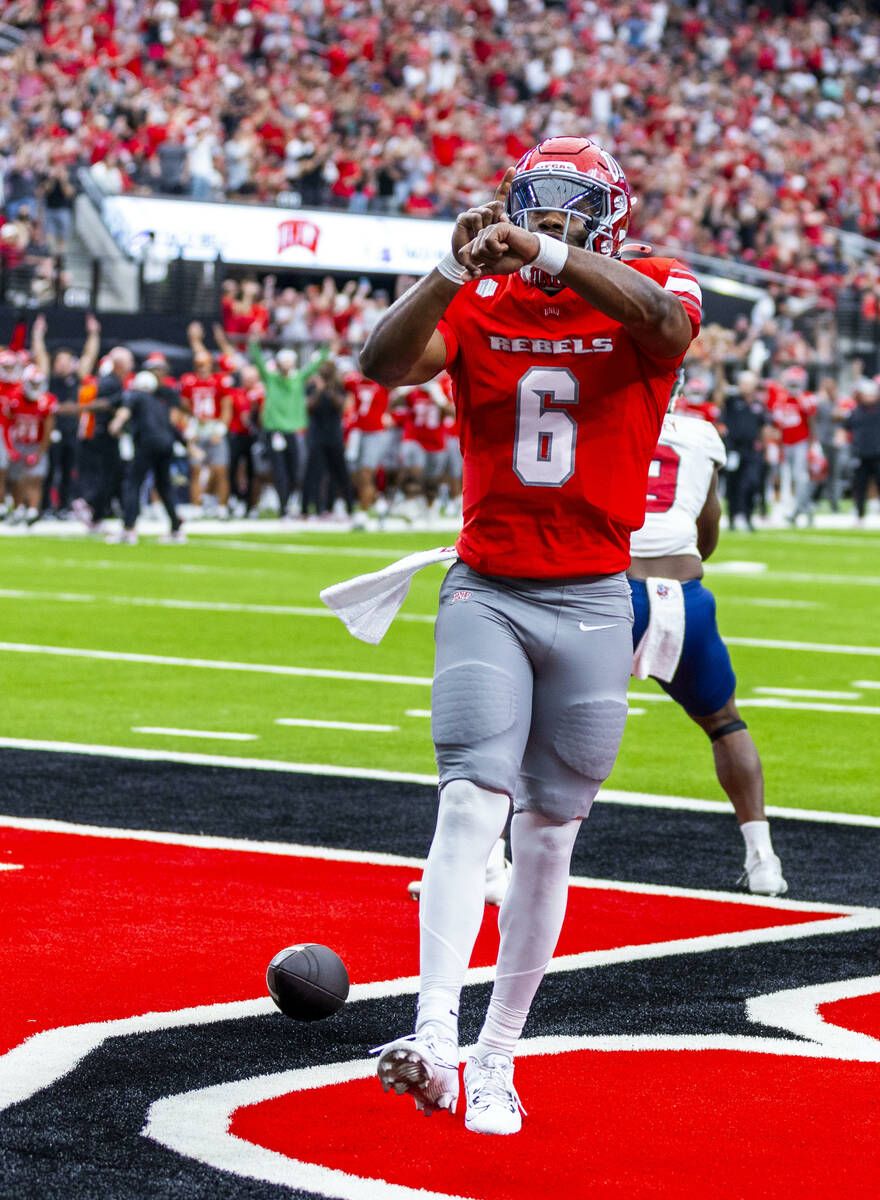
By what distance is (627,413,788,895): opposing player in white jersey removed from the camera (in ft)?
20.7

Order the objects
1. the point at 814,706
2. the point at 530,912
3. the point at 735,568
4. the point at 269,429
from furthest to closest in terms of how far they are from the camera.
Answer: the point at 269,429 < the point at 735,568 < the point at 814,706 < the point at 530,912

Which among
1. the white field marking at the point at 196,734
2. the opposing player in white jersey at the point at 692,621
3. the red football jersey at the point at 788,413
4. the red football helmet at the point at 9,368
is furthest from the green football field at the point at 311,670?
the red football jersey at the point at 788,413

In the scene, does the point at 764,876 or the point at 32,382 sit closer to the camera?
the point at 764,876

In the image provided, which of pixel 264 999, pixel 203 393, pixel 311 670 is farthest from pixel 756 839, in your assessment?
pixel 203 393

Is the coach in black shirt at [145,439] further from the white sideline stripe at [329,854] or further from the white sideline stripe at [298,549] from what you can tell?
the white sideline stripe at [329,854]

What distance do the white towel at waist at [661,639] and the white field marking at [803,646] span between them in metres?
6.90

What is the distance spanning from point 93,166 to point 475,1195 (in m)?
25.5

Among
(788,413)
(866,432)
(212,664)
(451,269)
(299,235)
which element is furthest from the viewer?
(299,235)

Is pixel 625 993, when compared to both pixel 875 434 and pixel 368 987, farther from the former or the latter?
pixel 875 434

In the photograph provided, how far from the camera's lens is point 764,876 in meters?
6.23

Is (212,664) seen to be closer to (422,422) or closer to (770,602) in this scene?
(770,602)

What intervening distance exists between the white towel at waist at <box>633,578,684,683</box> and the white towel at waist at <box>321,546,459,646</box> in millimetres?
1849

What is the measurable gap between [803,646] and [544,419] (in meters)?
9.49

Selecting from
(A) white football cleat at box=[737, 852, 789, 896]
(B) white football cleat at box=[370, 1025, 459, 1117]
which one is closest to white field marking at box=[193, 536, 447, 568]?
(A) white football cleat at box=[737, 852, 789, 896]
